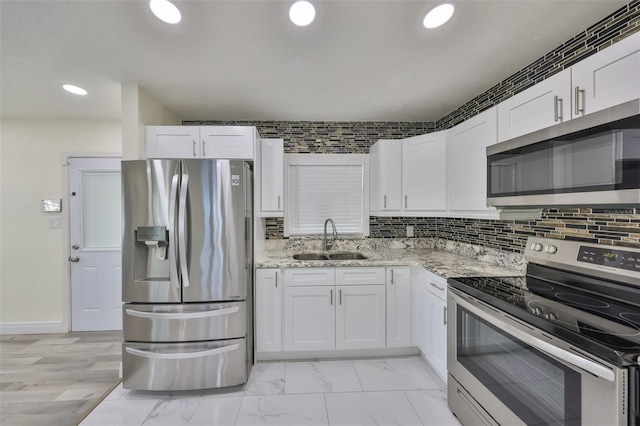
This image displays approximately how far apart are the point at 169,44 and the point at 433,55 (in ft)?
5.51

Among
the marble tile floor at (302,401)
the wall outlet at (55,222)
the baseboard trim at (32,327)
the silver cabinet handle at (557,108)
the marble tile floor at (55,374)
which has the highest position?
the silver cabinet handle at (557,108)

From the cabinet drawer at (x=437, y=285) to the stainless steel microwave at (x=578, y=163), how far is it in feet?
2.23

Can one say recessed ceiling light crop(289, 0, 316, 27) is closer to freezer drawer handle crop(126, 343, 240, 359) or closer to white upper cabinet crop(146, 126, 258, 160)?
white upper cabinet crop(146, 126, 258, 160)

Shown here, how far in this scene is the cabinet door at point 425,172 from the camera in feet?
8.07

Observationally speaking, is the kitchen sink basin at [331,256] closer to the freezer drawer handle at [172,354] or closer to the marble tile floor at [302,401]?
the marble tile floor at [302,401]

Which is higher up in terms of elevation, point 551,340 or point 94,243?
point 94,243

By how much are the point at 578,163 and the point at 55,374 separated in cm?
385

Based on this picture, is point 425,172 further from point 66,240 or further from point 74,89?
point 66,240

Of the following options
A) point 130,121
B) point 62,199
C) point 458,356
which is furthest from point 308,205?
point 62,199

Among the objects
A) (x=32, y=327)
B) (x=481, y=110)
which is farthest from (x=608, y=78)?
(x=32, y=327)

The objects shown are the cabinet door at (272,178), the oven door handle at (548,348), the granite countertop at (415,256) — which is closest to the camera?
the oven door handle at (548,348)

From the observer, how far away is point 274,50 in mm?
1723

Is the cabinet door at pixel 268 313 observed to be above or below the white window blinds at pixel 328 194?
below

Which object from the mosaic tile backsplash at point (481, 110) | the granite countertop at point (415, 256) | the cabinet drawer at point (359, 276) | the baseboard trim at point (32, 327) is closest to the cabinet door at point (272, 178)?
the mosaic tile backsplash at point (481, 110)
